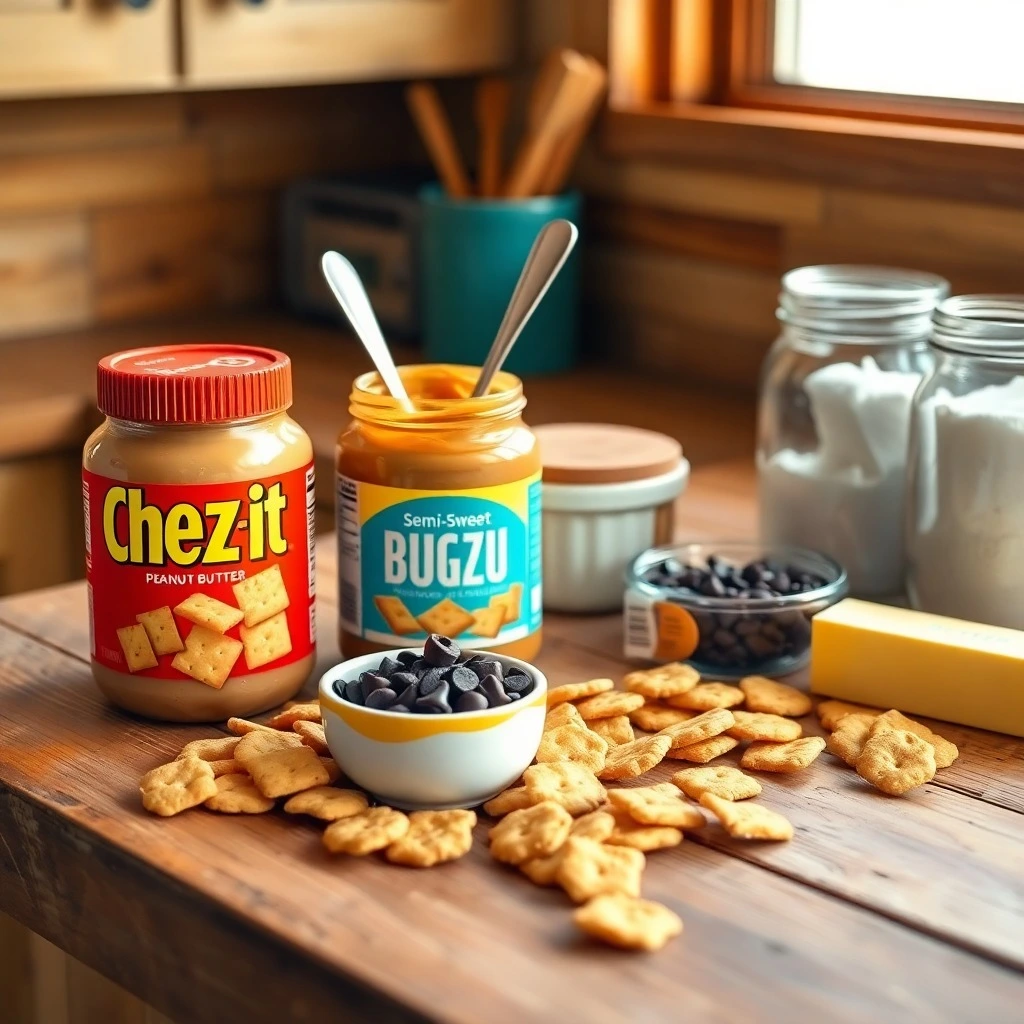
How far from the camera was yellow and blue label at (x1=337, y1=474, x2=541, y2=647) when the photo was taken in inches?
37.6

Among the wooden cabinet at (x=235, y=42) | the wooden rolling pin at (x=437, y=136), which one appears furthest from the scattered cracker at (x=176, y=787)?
the wooden rolling pin at (x=437, y=136)

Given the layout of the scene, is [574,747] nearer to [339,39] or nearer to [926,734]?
[926,734]

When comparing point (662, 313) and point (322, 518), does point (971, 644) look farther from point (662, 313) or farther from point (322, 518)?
point (662, 313)

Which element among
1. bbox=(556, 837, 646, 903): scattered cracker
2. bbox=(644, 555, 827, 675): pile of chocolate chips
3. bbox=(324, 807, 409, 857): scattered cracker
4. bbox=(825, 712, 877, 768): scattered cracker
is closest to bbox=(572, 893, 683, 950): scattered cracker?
bbox=(556, 837, 646, 903): scattered cracker

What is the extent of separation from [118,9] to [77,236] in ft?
1.38

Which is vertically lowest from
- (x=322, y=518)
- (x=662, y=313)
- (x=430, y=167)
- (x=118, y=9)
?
(x=322, y=518)

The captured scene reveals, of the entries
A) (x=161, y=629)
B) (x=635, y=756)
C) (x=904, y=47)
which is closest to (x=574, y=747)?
(x=635, y=756)

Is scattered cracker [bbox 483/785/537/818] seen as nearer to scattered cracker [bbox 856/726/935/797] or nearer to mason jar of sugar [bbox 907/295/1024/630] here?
scattered cracker [bbox 856/726/935/797]

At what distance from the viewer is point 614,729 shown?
94 centimetres

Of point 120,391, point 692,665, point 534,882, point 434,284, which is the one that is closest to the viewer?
point 534,882

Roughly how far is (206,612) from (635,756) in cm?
26

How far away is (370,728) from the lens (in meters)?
0.82

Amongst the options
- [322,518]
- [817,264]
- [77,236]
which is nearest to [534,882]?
[322,518]

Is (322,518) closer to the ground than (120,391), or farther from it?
closer to the ground
